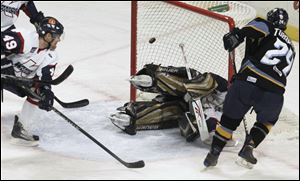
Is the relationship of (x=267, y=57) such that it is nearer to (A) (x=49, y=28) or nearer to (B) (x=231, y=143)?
(B) (x=231, y=143)

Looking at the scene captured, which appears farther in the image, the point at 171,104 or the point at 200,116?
the point at 171,104

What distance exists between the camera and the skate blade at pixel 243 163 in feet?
12.2

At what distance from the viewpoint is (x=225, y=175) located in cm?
362

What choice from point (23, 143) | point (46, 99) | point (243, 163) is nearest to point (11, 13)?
point (46, 99)

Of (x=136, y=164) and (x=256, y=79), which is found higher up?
(x=256, y=79)

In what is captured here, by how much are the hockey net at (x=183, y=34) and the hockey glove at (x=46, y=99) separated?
2.42 feet

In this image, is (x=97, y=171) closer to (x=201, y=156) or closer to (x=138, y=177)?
(x=138, y=177)

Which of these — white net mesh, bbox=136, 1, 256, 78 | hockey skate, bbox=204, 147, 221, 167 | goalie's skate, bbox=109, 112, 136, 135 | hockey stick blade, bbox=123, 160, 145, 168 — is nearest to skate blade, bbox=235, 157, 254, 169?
hockey skate, bbox=204, 147, 221, 167

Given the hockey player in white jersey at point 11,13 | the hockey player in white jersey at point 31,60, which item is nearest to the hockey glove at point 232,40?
the hockey player in white jersey at point 31,60

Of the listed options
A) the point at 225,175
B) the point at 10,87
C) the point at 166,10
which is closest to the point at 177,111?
the point at 225,175

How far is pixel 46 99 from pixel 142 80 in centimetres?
62

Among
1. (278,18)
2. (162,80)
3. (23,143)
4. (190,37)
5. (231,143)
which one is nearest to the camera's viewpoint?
(278,18)

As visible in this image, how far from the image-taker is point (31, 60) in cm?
375

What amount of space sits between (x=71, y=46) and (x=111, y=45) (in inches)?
12.1
